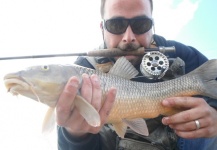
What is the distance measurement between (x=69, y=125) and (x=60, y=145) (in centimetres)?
58

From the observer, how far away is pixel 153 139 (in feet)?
10.6

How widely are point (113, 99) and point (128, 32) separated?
126 cm

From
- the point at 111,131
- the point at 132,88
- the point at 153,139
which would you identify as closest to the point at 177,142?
the point at 153,139

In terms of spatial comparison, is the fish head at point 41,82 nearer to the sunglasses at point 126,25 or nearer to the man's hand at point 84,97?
the man's hand at point 84,97

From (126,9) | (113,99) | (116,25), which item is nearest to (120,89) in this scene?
(113,99)

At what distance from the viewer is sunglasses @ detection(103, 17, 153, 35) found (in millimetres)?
3531

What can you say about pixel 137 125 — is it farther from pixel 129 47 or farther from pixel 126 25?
pixel 126 25

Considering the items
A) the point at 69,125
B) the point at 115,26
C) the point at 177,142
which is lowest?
the point at 177,142

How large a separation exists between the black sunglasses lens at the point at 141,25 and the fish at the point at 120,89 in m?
0.86

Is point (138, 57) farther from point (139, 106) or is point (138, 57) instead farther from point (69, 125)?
point (69, 125)

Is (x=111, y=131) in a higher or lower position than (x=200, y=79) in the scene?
lower

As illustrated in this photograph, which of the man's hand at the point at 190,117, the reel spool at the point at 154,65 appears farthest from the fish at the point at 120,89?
the reel spool at the point at 154,65

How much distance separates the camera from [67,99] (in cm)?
230

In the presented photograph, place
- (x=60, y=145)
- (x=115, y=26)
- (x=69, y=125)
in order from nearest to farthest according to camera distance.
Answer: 1. (x=69, y=125)
2. (x=60, y=145)
3. (x=115, y=26)
